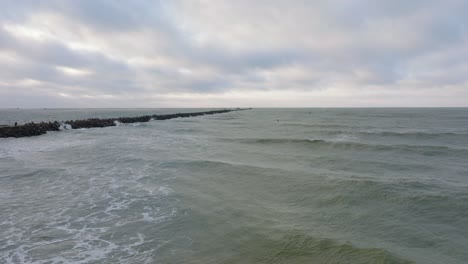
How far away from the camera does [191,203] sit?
9766 millimetres

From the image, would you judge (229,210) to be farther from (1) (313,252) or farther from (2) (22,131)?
(2) (22,131)

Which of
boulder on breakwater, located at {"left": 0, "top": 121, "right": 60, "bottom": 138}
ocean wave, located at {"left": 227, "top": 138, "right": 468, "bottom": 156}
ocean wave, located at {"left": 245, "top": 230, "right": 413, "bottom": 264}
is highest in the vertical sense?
boulder on breakwater, located at {"left": 0, "top": 121, "right": 60, "bottom": 138}

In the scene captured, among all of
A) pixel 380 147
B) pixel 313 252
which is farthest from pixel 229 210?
pixel 380 147

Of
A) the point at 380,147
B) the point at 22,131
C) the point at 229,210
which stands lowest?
the point at 229,210

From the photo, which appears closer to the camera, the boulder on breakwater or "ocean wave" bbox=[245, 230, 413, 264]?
"ocean wave" bbox=[245, 230, 413, 264]

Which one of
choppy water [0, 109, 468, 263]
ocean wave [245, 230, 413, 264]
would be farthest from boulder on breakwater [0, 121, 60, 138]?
ocean wave [245, 230, 413, 264]

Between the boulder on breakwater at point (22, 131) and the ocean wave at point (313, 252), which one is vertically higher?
the boulder on breakwater at point (22, 131)

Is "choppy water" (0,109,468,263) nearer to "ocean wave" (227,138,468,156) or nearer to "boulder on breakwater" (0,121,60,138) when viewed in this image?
"ocean wave" (227,138,468,156)

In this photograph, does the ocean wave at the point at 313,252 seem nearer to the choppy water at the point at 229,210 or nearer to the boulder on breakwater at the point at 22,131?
the choppy water at the point at 229,210

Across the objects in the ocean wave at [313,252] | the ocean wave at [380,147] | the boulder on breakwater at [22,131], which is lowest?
the ocean wave at [313,252]

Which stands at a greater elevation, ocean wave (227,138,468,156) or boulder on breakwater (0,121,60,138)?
boulder on breakwater (0,121,60,138)

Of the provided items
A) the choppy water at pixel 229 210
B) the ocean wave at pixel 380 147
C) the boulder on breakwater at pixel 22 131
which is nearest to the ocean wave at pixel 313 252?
the choppy water at pixel 229 210

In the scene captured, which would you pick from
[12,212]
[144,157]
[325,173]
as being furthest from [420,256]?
[144,157]

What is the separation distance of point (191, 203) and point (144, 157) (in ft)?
31.4
